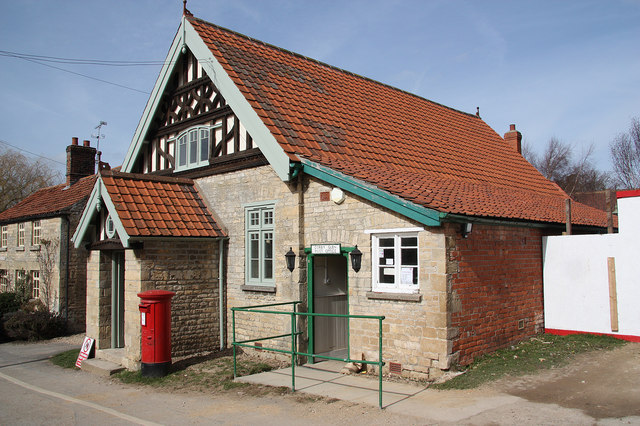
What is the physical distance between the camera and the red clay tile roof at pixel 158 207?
454 inches

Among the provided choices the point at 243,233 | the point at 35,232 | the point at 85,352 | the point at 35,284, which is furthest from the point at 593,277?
the point at 35,232

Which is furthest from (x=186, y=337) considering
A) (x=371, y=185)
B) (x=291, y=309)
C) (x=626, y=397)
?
(x=626, y=397)

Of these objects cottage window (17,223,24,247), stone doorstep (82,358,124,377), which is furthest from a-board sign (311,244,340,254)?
cottage window (17,223,24,247)

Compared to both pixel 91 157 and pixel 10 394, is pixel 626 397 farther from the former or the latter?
pixel 91 157

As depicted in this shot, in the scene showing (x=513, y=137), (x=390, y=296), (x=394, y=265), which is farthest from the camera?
(x=513, y=137)

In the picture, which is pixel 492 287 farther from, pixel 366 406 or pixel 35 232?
pixel 35 232

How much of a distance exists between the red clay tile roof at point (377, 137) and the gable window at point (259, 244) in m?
2.02

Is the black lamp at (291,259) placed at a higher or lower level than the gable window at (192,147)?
lower

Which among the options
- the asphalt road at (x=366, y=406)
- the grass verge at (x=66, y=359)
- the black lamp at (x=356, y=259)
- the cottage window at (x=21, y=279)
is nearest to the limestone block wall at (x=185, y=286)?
the asphalt road at (x=366, y=406)

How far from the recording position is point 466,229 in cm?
902

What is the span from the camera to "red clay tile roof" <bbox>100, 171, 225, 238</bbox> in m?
11.5

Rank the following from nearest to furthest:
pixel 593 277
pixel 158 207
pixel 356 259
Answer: pixel 356 259 < pixel 593 277 < pixel 158 207

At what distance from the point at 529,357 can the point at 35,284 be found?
18069mm

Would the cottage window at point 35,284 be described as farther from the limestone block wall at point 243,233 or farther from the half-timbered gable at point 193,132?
the limestone block wall at point 243,233
